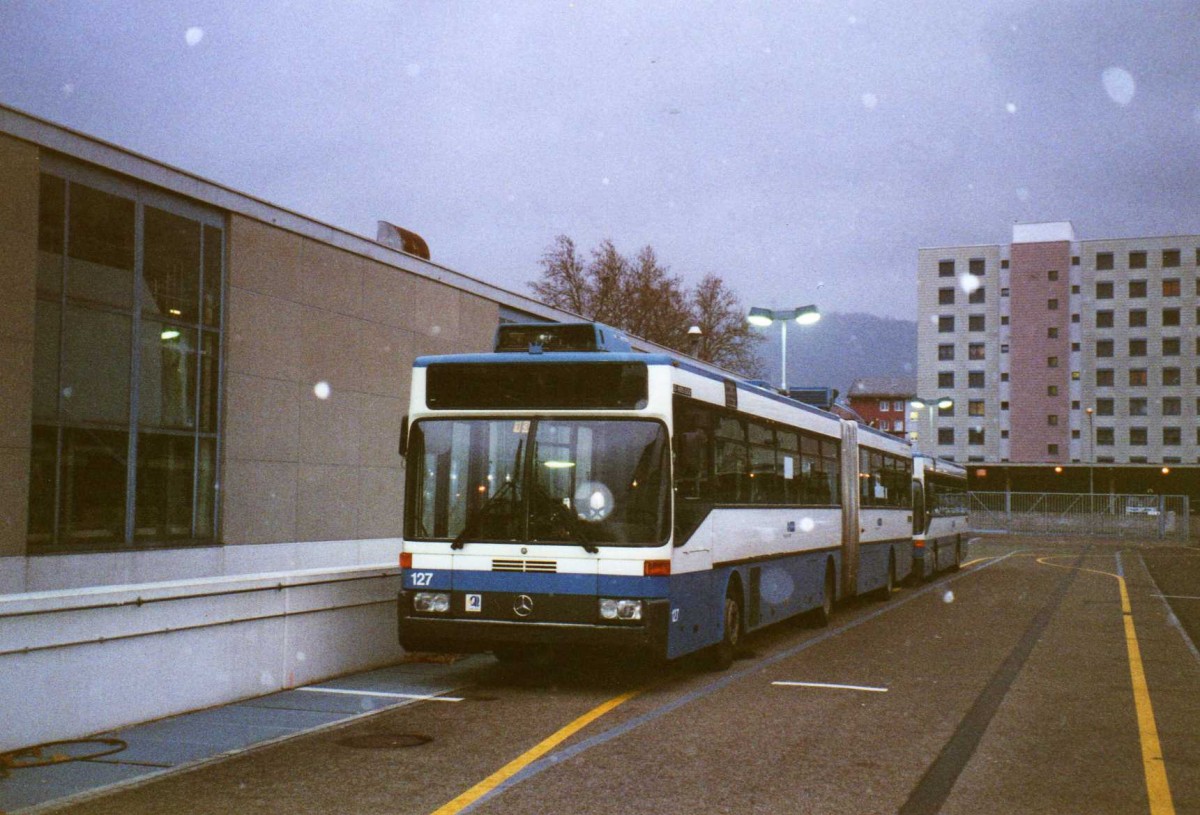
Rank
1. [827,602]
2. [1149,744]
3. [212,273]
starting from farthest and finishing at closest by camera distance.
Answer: [212,273] < [827,602] < [1149,744]

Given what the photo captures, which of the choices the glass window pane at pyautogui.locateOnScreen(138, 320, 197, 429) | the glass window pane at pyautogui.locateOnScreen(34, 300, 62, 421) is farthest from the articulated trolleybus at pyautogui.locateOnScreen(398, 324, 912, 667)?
the glass window pane at pyautogui.locateOnScreen(138, 320, 197, 429)

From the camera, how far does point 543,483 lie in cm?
1085

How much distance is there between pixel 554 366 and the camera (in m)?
11.2

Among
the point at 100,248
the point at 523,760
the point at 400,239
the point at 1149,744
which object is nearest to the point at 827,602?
the point at 1149,744

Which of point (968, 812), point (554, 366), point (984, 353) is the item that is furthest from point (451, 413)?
point (984, 353)

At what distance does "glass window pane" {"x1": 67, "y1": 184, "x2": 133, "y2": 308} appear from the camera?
16.5m

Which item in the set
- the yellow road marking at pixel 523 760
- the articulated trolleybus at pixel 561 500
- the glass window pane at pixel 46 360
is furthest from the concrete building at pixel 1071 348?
the yellow road marking at pixel 523 760

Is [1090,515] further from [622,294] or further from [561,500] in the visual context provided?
[561,500]

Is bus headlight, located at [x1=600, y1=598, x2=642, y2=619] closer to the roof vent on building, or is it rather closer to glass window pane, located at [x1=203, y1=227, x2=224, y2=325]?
glass window pane, located at [x1=203, y1=227, x2=224, y2=325]

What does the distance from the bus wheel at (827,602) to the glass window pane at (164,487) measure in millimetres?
9467

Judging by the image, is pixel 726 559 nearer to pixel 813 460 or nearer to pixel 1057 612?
pixel 813 460

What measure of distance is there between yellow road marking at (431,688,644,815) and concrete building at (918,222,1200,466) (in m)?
100

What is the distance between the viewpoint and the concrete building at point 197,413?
1072cm

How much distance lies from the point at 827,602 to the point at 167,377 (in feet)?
33.9
